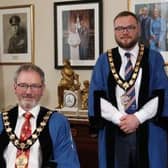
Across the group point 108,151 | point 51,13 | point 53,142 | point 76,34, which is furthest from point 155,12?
point 53,142

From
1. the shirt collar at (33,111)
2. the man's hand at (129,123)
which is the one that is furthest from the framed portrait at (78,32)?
the shirt collar at (33,111)

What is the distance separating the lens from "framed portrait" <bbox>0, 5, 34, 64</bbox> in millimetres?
3834

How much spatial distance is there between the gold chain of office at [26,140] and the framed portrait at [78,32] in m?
1.62

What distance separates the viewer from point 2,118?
1999 mm

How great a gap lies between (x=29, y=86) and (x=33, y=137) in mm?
249

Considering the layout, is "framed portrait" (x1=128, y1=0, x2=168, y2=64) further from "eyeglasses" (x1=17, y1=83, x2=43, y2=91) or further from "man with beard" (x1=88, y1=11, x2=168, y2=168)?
"eyeglasses" (x1=17, y1=83, x2=43, y2=91)

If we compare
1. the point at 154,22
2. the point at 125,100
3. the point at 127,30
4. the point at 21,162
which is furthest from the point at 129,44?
the point at 21,162

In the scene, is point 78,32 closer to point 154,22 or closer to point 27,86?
point 154,22

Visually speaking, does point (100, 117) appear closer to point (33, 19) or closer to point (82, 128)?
point (82, 128)

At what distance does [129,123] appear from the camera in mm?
2447

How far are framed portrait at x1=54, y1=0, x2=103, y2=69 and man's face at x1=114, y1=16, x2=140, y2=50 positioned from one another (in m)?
0.97

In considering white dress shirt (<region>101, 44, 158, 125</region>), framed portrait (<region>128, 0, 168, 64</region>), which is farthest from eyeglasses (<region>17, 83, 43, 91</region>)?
framed portrait (<region>128, 0, 168, 64</region>)

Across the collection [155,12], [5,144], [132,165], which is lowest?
[132,165]

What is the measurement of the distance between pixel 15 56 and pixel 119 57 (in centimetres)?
159
